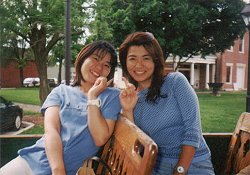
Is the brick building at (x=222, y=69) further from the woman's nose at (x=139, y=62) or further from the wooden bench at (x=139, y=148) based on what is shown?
the woman's nose at (x=139, y=62)

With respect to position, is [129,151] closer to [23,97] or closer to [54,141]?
[54,141]

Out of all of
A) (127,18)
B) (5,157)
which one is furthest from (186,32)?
(5,157)

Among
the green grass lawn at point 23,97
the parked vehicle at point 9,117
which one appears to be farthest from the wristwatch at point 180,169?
the green grass lawn at point 23,97

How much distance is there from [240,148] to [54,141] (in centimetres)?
147

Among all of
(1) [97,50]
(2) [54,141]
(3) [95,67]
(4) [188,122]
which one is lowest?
(2) [54,141]

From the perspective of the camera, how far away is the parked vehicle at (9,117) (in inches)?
404

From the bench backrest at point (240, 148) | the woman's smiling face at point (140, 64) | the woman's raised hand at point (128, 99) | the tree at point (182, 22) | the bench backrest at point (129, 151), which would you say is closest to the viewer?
the bench backrest at point (129, 151)

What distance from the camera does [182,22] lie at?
19.1 metres

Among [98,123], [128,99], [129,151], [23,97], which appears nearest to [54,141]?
[98,123]

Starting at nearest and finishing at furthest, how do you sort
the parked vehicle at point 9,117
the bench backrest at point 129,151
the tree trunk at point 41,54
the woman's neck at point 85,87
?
the bench backrest at point 129,151
the woman's neck at point 85,87
the parked vehicle at point 9,117
the tree trunk at point 41,54

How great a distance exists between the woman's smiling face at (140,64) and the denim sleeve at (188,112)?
0.23 m

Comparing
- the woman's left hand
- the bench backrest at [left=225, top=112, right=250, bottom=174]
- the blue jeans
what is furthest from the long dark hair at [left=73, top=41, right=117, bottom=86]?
the bench backrest at [left=225, top=112, right=250, bottom=174]

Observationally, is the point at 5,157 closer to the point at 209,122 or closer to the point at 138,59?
the point at 138,59

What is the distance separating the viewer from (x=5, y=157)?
2852 millimetres
